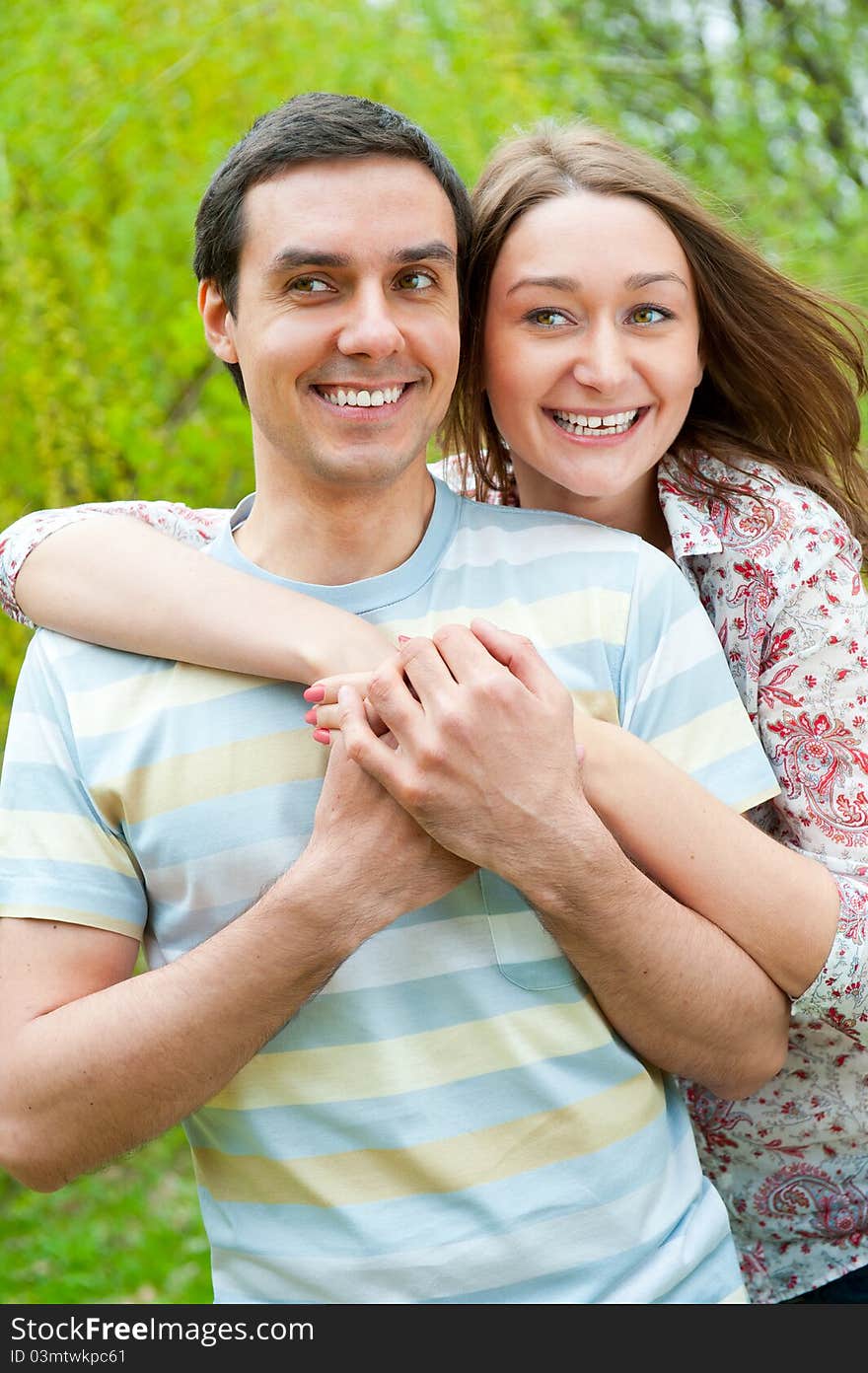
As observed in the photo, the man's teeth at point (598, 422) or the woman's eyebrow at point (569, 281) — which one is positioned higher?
the woman's eyebrow at point (569, 281)

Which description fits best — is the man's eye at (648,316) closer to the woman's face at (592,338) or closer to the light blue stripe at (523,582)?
the woman's face at (592,338)

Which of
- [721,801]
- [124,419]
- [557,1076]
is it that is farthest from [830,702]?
[124,419]

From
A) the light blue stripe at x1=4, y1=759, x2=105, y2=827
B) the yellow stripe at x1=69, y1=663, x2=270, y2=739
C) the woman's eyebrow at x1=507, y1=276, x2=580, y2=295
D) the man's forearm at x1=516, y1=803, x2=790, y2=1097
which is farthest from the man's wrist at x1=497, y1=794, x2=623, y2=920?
the woman's eyebrow at x1=507, y1=276, x2=580, y2=295

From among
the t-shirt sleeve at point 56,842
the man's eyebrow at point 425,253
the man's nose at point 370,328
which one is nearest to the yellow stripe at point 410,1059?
the t-shirt sleeve at point 56,842

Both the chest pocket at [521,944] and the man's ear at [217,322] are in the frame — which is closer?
the chest pocket at [521,944]

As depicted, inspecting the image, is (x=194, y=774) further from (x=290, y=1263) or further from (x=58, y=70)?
(x=58, y=70)

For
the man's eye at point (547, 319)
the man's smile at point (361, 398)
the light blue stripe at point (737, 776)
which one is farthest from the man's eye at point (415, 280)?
the light blue stripe at point (737, 776)

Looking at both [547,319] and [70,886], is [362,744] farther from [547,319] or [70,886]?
[547,319]

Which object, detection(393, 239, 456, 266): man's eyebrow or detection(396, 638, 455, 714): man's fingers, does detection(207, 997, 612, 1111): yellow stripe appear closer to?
detection(396, 638, 455, 714): man's fingers

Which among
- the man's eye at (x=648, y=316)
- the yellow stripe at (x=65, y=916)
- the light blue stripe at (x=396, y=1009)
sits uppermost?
the man's eye at (x=648, y=316)

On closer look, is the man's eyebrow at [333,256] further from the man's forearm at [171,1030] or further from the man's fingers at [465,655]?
the man's forearm at [171,1030]

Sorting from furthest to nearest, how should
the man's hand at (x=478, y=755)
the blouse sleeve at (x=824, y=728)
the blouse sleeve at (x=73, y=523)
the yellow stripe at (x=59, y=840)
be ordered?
the blouse sleeve at (x=73, y=523) → the blouse sleeve at (x=824, y=728) → the yellow stripe at (x=59, y=840) → the man's hand at (x=478, y=755)

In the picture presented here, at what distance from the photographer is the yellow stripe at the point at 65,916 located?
1608mm

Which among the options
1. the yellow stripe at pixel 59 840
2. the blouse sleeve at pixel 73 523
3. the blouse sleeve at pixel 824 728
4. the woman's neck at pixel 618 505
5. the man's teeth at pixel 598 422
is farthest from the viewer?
the woman's neck at pixel 618 505
